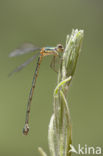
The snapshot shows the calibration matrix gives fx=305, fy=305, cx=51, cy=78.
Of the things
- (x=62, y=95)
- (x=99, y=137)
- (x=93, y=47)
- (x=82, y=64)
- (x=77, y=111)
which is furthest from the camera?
(x=93, y=47)

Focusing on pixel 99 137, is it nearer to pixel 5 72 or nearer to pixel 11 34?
pixel 5 72

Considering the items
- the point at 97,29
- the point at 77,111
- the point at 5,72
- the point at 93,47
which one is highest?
the point at 97,29

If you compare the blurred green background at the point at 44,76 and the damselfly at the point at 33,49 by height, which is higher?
the blurred green background at the point at 44,76

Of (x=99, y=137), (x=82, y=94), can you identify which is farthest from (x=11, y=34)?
(x=99, y=137)

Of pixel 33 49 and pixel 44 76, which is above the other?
pixel 44 76

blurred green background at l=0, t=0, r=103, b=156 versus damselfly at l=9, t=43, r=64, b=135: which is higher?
blurred green background at l=0, t=0, r=103, b=156

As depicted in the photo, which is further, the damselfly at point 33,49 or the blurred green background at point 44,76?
the blurred green background at point 44,76

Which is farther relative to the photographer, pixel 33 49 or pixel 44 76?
pixel 44 76

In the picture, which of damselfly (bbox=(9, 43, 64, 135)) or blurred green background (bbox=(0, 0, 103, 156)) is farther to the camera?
blurred green background (bbox=(0, 0, 103, 156))
